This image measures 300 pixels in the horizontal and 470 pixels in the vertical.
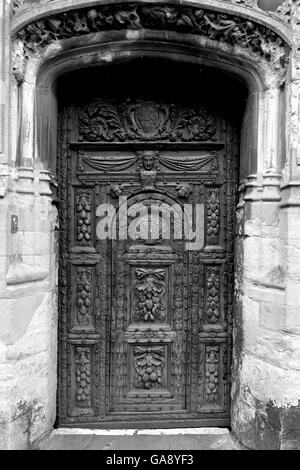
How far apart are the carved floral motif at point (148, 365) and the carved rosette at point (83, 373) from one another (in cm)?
39

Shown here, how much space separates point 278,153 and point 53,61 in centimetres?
178

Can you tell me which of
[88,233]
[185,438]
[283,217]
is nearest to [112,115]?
[88,233]

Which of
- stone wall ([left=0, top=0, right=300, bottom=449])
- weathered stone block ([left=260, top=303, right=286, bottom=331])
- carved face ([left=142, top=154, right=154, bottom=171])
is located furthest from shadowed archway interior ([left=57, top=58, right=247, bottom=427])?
weathered stone block ([left=260, top=303, right=286, bottom=331])

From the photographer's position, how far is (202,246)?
9.61ft

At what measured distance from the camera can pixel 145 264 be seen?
2.91 m

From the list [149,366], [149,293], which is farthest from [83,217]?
[149,366]

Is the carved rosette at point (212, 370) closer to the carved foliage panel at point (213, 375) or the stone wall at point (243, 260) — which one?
the carved foliage panel at point (213, 375)

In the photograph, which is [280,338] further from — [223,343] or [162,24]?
[162,24]

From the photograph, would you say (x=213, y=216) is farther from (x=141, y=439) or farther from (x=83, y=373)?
(x=141, y=439)

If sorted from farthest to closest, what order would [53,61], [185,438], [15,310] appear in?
[185,438], [53,61], [15,310]

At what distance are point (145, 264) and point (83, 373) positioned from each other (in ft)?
3.43

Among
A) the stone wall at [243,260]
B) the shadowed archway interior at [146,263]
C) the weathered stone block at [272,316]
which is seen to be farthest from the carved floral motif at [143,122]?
the weathered stone block at [272,316]

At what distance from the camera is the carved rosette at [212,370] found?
2.94 metres

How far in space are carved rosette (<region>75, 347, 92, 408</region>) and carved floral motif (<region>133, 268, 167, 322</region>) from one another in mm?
522
